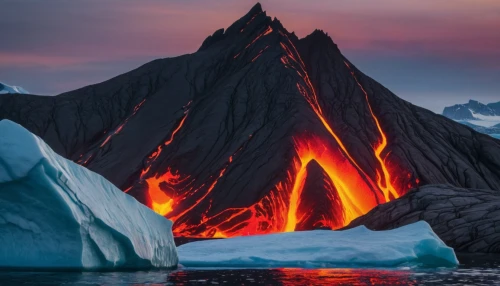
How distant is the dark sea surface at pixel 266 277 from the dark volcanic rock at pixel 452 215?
3000cm

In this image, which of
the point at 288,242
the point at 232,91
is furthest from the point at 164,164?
the point at 288,242

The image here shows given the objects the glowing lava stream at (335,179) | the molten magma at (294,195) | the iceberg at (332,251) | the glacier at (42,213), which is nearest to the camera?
the glacier at (42,213)

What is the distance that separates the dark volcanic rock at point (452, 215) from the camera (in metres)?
72.3

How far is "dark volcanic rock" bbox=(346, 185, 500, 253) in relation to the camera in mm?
72312

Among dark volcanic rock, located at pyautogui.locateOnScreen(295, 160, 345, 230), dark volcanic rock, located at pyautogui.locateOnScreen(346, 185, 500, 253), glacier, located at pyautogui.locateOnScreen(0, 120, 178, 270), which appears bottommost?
glacier, located at pyautogui.locateOnScreen(0, 120, 178, 270)

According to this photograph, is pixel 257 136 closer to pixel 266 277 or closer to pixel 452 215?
pixel 452 215

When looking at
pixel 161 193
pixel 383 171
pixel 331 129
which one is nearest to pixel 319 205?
pixel 383 171

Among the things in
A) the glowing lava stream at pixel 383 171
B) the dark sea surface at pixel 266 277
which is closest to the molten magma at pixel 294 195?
the glowing lava stream at pixel 383 171

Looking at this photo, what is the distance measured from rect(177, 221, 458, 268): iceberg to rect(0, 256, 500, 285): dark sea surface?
205 cm

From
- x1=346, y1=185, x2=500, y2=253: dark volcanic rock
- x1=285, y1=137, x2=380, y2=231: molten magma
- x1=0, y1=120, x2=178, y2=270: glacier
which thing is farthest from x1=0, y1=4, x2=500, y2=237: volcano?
x1=0, y1=120, x2=178, y2=270: glacier

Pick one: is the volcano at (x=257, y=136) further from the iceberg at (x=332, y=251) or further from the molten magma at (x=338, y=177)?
the iceberg at (x=332, y=251)

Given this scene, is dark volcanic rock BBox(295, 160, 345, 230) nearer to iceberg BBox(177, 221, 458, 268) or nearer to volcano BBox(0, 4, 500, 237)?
volcano BBox(0, 4, 500, 237)

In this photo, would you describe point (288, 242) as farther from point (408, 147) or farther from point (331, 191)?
point (408, 147)

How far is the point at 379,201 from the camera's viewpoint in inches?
5084
